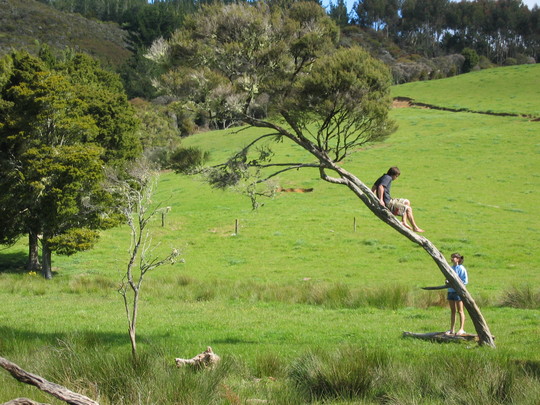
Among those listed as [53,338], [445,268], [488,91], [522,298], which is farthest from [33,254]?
[488,91]

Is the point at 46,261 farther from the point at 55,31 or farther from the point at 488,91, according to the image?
the point at 55,31

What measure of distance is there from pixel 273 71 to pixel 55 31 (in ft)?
593

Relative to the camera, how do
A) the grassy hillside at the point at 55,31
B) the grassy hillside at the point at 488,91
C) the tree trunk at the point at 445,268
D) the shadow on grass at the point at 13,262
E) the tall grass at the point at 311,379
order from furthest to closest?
the grassy hillside at the point at 55,31, the grassy hillside at the point at 488,91, the shadow on grass at the point at 13,262, the tree trunk at the point at 445,268, the tall grass at the point at 311,379

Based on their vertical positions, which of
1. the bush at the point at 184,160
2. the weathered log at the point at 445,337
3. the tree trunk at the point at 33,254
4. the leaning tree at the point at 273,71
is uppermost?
the leaning tree at the point at 273,71

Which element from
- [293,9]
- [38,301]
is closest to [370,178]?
[38,301]

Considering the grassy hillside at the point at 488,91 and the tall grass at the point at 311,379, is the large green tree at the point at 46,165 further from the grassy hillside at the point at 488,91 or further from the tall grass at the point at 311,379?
the grassy hillside at the point at 488,91

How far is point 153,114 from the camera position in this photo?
210ft

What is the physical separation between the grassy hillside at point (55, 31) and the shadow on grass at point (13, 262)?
133 m

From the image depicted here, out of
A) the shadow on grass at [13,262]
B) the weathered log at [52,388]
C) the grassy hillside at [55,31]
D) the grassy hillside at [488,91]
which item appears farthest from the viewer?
the grassy hillside at [55,31]

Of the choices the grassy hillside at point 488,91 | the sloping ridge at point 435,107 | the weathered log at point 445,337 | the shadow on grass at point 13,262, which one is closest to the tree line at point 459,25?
the grassy hillside at point 488,91

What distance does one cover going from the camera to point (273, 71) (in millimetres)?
14961

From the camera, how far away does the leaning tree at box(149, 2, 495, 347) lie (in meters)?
14.3

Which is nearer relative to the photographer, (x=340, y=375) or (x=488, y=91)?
(x=340, y=375)

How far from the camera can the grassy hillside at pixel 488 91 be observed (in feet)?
263
